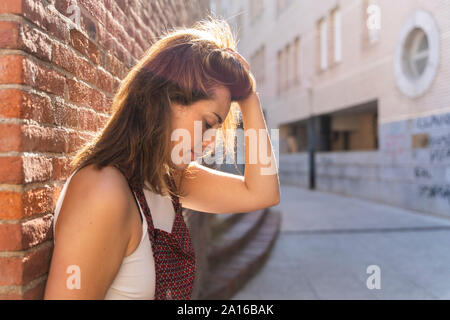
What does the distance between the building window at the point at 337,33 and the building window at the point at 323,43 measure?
0.65 meters

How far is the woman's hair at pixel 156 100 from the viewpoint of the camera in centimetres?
134

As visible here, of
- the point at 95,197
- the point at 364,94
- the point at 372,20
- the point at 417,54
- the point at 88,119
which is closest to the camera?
the point at 95,197

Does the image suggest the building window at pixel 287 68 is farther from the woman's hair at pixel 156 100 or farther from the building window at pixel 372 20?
the woman's hair at pixel 156 100

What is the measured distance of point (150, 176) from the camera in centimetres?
140

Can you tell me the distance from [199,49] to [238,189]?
0.65 meters

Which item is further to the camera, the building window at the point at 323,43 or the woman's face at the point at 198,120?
the building window at the point at 323,43

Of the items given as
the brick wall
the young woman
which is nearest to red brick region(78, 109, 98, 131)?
the brick wall

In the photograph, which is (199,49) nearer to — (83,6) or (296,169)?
(83,6)

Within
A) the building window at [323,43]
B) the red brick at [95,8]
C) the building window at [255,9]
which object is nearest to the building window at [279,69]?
the building window at [255,9]

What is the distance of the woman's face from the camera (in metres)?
1.48

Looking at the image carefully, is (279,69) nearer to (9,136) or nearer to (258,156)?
(258,156)

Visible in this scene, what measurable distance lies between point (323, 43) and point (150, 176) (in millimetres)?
14421

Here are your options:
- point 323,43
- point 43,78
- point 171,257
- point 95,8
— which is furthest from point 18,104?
point 323,43

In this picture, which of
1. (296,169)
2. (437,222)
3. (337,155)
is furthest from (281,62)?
(437,222)
